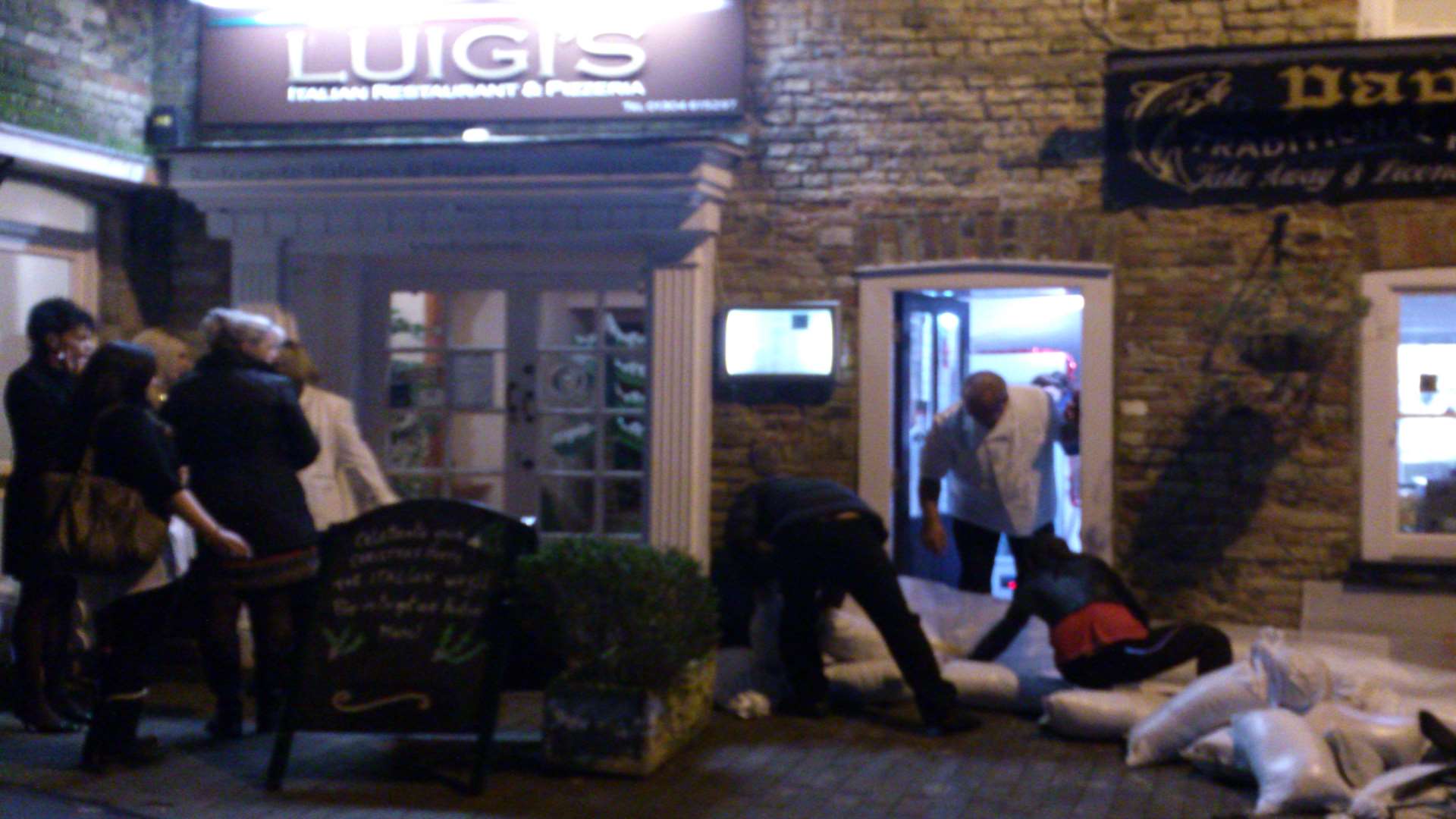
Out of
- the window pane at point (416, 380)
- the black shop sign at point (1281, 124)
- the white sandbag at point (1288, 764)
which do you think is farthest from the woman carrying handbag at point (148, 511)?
the black shop sign at point (1281, 124)

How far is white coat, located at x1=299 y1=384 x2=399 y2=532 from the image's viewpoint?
7.16 meters

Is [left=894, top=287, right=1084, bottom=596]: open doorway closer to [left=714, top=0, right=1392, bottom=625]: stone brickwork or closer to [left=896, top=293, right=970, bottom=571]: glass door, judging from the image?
[left=896, top=293, right=970, bottom=571]: glass door

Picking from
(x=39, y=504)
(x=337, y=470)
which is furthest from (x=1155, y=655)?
(x=39, y=504)

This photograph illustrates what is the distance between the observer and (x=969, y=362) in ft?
32.4

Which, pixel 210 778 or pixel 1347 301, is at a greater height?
pixel 1347 301

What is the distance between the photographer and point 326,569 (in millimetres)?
5859

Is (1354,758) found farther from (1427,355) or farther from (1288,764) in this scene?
(1427,355)

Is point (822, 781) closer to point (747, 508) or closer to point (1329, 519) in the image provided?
point (747, 508)

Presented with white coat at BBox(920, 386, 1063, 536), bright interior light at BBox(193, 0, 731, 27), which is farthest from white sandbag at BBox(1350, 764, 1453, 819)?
bright interior light at BBox(193, 0, 731, 27)

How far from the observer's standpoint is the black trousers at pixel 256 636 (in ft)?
20.2

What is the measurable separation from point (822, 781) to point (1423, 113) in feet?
14.2

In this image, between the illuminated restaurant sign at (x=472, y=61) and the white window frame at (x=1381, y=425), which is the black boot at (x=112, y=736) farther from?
A: the white window frame at (x=1381, y=425)

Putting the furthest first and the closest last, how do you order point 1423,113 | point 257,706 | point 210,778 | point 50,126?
point 50,126
point 1423,113
point 257,706
point 210,778

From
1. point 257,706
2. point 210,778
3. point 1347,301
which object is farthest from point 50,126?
point 1347,301
